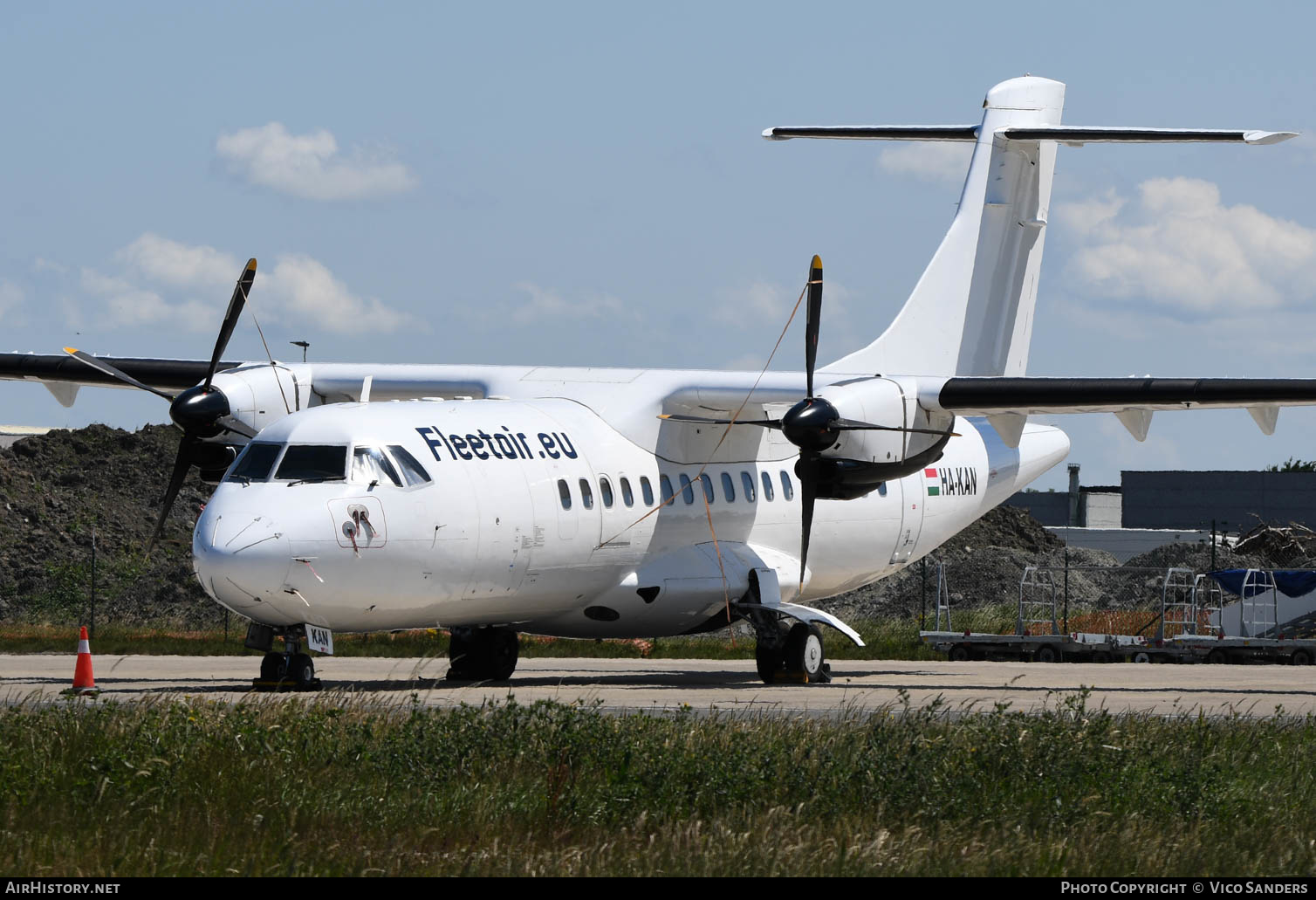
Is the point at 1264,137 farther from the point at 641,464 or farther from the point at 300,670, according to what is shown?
the point at 300,670

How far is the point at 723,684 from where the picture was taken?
22.0 metres

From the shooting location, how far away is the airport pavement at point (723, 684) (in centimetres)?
1769

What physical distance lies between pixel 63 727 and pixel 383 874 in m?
4.80

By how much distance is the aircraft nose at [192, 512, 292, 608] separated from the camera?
54.2 feet

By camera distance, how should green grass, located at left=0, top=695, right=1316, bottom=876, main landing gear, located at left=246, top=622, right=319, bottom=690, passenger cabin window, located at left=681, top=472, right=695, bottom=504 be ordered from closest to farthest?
green grass, located at left=0, top=695, right=1316, bottom=876 < main landing gear, located at left=246, top=622, right=319, bottom=690 < passenger cabin window, located at left=681, top=472, right=695, bottom=504

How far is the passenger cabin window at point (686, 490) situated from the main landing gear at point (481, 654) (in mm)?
2849

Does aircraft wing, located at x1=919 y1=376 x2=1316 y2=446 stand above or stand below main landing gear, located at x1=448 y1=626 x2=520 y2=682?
above

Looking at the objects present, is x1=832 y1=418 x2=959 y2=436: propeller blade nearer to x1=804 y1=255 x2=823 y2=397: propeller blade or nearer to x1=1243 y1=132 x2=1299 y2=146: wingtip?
x1=804 y1=255 x2=823 y2=397: propeller blade

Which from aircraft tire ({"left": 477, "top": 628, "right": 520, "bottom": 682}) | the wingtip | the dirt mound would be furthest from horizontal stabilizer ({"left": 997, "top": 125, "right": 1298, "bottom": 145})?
the dirt mound

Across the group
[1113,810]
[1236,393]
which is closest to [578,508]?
[1236,393]

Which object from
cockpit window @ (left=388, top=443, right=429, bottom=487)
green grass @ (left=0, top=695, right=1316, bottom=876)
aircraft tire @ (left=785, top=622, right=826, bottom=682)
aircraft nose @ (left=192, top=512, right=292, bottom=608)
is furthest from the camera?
aircraft tire @ (left=785, top=622, right=826, bottom=682)

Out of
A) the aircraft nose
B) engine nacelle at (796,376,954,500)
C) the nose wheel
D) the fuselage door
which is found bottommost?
the nose wheel

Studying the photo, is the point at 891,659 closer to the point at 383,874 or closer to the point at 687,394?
the point at 687,394

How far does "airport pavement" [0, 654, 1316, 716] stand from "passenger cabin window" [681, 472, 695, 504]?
7.86 ft
